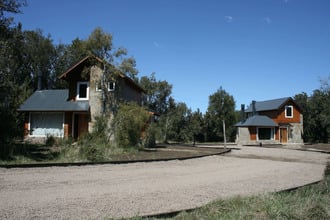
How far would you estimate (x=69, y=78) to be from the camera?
87.9 ft

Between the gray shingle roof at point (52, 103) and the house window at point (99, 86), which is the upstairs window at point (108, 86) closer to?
the house window at point (99, 86)

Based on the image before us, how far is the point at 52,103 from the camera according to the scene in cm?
2747

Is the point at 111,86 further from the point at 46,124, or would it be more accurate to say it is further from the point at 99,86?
the point at 46,124

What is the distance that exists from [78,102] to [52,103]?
288cm

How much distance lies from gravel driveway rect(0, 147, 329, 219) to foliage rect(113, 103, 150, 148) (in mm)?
6640

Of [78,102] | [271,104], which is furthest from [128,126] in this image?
[271,104]

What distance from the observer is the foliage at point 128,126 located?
20.2m

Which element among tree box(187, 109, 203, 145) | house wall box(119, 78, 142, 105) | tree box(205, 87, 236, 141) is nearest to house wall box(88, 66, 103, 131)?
house wall box(119, 78, 142, 105)

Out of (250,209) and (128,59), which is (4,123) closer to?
(128,59)

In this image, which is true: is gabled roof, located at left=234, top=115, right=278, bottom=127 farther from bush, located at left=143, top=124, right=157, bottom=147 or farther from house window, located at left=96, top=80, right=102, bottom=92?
A: house window, located at left=96, top=80, right=102, bottom=92

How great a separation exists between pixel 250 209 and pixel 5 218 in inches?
185

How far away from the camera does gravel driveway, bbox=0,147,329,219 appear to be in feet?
21.1

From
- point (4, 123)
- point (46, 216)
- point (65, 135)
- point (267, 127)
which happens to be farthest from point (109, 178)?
point (267, 127)

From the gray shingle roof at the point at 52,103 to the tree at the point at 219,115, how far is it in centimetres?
2696
